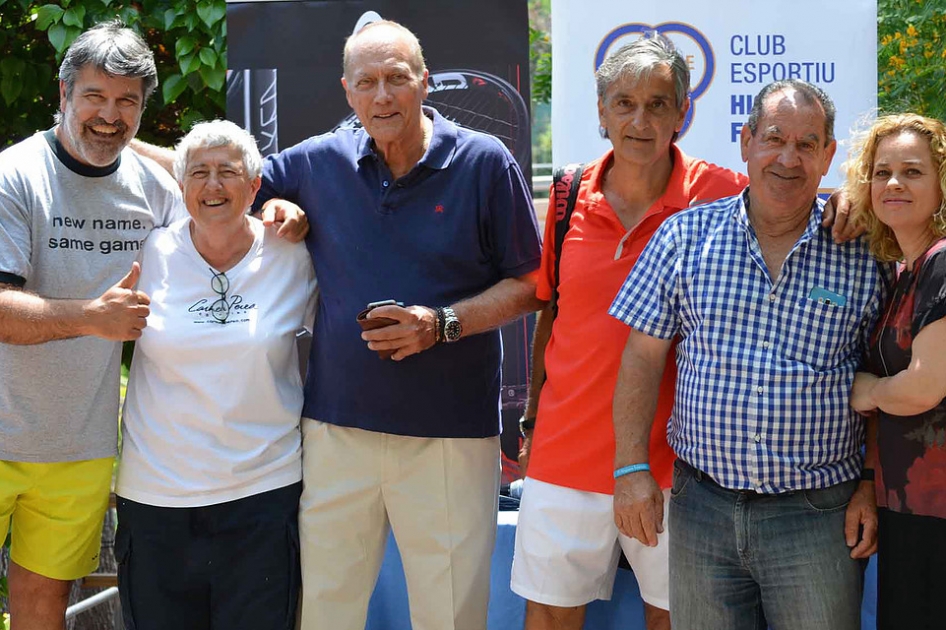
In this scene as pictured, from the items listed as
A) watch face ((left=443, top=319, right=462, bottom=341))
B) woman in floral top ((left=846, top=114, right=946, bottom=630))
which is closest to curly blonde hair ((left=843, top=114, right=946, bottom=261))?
woman in floral top ((left=846, top=114, right=946, bottom=630))

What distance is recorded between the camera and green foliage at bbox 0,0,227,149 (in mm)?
4297

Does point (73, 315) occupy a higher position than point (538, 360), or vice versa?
point (73, 315)

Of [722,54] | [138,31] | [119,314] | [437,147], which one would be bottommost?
[119,314]

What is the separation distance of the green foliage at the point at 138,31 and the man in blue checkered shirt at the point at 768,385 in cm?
252

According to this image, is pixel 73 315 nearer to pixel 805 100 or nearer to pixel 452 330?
pixel 452 330

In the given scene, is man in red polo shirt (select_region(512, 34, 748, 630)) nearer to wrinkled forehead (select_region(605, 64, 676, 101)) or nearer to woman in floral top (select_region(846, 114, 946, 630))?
wrinkled forehead (select_region(605, 64, 676, 101))

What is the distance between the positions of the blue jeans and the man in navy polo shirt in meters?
0.73

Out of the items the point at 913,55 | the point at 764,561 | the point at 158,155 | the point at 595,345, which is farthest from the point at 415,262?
the point at 913,55

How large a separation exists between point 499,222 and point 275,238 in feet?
2.18

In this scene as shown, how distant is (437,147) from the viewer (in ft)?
10.2

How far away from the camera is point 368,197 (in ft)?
10.1

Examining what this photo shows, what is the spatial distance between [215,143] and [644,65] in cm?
120

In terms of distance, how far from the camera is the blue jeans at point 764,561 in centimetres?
250

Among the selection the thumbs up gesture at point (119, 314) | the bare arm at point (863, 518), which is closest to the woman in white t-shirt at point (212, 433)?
the thumbs up gesture at point (119, 314)
